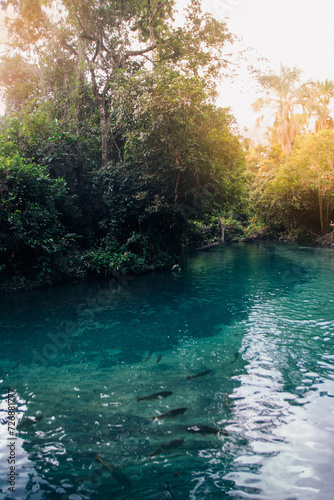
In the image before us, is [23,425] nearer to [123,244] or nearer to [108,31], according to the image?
[123,244]

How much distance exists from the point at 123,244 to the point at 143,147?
462cm

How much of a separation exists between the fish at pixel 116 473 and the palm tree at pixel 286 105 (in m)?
35.5

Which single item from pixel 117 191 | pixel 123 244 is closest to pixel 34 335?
pixel 123 244

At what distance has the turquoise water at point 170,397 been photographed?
3.37 m

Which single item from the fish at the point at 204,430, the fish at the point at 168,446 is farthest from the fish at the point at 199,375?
the fish at the point at 168,446

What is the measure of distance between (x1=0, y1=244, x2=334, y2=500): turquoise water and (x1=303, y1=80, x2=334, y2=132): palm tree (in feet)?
95.5

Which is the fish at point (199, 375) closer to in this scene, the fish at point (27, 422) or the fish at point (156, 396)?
the fish at point (156, 396)

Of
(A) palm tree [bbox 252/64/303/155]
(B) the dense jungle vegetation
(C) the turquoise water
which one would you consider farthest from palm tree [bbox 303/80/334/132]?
(C) the turquoise water

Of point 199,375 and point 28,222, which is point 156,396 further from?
point 28,222

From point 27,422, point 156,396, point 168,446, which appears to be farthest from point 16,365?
point 168,446

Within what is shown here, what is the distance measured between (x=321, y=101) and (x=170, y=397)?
121ft

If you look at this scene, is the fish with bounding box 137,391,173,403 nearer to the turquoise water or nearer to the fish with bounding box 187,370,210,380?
the turquoise water

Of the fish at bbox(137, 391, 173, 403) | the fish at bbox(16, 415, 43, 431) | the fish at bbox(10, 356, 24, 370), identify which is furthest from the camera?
the fish at bbox(10, 356, 24, 370)

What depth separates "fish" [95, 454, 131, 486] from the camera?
10.9ft
